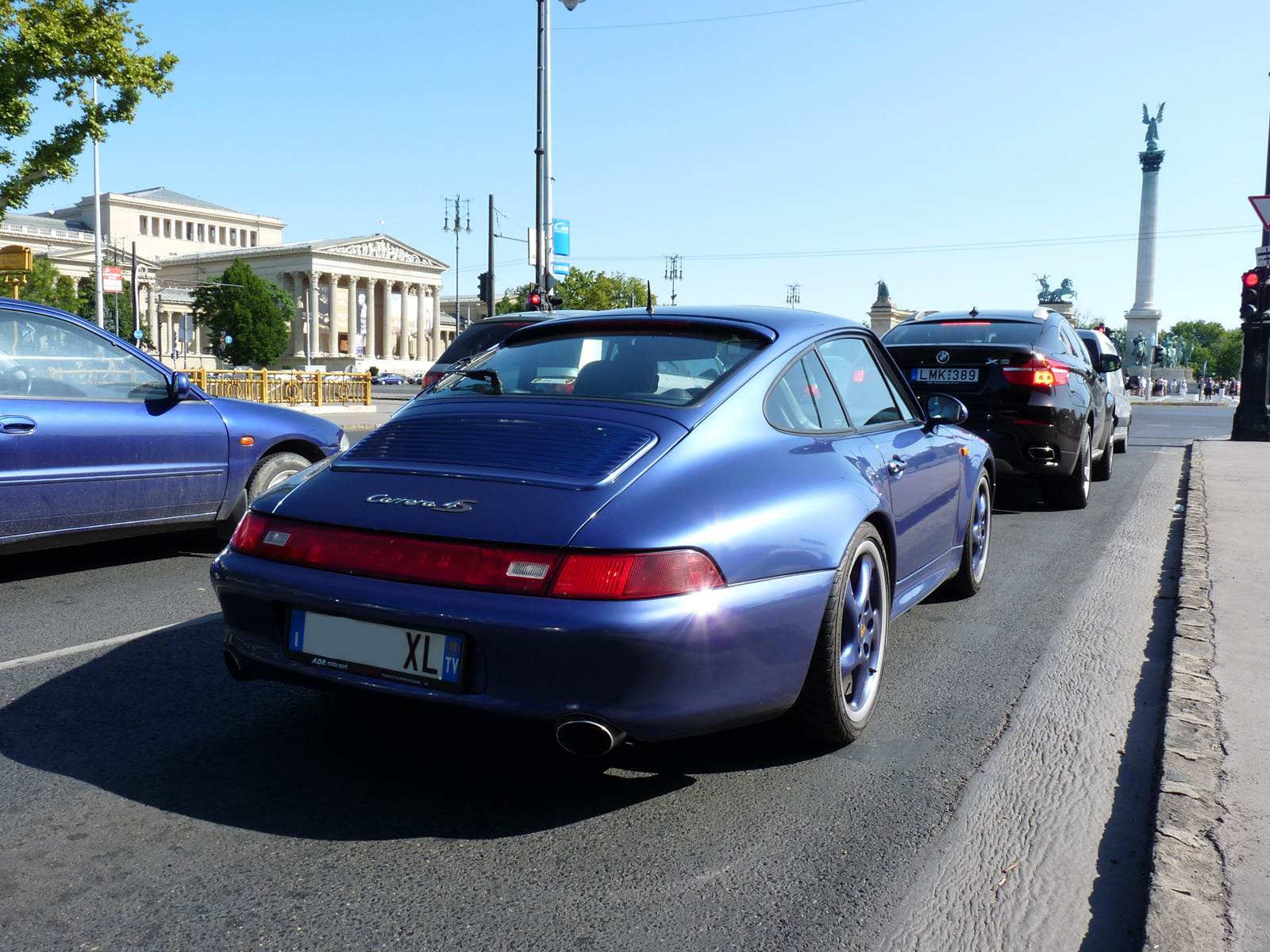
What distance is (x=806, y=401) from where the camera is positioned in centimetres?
361

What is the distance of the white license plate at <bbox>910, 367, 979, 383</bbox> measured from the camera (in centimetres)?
890

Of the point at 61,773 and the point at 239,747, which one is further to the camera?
the point at 239,747

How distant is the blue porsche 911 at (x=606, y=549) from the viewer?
263cm

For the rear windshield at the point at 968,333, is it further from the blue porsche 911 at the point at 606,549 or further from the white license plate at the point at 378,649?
the white license plate at the point at 378,649

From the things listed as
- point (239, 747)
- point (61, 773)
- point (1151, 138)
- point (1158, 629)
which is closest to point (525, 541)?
point (239, 747)

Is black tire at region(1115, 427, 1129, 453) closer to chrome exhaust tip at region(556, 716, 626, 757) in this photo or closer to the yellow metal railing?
chrome exhaust tip at region(556, 716, 626, 757)

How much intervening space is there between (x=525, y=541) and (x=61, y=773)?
1.58 metres

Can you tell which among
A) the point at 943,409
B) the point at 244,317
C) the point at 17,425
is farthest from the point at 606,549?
the point at 244,317

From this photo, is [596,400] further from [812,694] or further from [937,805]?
[937,805]

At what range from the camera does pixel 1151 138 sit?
7725 cm

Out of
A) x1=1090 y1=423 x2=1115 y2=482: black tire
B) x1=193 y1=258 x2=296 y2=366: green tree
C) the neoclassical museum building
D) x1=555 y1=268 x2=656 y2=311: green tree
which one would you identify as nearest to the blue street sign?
x1=1090 y1=423 x2=1115 y2=482: black tire

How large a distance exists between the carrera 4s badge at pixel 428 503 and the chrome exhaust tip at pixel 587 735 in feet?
1.95

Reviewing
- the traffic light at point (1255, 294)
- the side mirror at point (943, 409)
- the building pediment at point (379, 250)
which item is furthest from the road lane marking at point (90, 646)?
the building pediment at point (379, 250)

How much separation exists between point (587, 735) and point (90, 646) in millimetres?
2843
